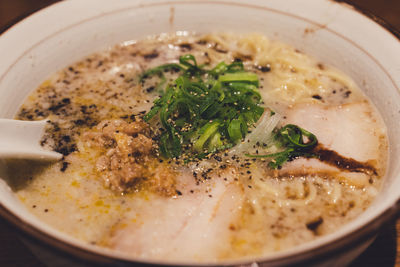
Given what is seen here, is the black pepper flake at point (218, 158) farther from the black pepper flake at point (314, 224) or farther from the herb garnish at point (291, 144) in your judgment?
the black pepper flake at point (314, 224)

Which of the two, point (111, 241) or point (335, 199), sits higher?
point (335, 199)

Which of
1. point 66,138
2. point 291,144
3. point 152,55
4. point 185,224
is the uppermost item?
point 152,55

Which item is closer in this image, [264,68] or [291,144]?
[291,144]

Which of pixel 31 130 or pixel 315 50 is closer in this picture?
pixel 31 130

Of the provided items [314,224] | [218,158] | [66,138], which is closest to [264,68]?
[218,158]

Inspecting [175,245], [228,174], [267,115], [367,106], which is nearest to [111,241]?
[175,245]

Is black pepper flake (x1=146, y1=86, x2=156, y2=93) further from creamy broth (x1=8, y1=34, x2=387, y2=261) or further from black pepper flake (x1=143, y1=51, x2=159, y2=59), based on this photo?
black pepper flake (x1=143, y1=51, x2=159, y2=59)

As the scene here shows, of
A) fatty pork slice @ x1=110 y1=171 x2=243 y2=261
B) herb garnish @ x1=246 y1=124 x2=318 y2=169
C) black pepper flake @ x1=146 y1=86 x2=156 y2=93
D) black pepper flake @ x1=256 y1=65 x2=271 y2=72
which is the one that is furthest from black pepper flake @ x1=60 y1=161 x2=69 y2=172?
black pepper flake @ x1=256 y1=65 x2=271 y2=72

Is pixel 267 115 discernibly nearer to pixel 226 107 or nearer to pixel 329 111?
pixel 226 107

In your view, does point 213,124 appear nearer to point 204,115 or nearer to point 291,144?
point 204,115
